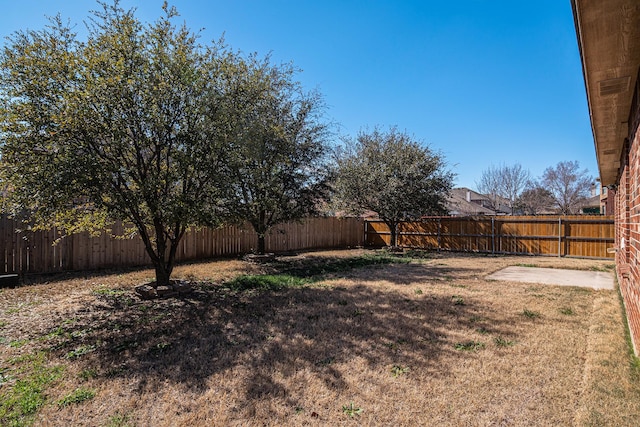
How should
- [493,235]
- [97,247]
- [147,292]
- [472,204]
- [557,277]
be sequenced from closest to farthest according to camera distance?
[147,292] → [557,277] → [97,247] → [493,235] → [472,204]

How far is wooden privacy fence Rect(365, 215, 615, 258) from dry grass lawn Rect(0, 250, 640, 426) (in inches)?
312

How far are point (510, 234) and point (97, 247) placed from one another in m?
15.2

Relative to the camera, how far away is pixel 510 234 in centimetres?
1434

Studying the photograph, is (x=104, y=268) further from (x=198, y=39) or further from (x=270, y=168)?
(x=198, y=39)

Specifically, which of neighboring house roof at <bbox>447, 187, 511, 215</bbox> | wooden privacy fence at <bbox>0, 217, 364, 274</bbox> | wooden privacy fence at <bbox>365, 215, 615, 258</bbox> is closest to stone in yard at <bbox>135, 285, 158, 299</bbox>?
wooden privacy fence at <bbox>0, 217, 364, 274</bbox>

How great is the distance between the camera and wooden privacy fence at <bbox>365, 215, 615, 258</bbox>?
41.0 feet

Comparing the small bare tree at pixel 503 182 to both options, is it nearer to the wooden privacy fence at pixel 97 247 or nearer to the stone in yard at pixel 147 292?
the wooden privacy fence at pixel 97 247

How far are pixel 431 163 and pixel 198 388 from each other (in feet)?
46.8

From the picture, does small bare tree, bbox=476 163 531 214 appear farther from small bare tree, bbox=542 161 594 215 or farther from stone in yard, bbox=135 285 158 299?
stone in yard, bbox=135 285 158 299

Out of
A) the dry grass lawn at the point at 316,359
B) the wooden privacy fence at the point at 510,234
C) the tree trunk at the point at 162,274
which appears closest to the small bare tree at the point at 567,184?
the wooden privacy fence at the point at 510,234

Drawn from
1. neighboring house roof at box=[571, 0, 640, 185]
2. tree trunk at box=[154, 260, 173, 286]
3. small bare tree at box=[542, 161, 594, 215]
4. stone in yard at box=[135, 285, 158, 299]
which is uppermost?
small bare tree at box=[542, 161, 594, 215]

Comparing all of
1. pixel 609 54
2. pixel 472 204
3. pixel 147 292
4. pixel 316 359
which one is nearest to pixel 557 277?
pixel 609 54

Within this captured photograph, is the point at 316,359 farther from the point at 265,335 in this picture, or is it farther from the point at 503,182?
the point at 503,182

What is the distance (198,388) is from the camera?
9.18 ft
